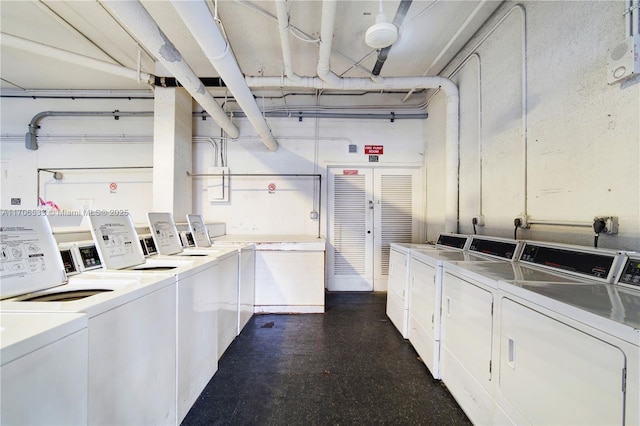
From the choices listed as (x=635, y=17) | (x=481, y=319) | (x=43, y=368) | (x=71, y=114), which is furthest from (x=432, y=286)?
(x=71, y=114)

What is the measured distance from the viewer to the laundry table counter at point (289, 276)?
9.50ft

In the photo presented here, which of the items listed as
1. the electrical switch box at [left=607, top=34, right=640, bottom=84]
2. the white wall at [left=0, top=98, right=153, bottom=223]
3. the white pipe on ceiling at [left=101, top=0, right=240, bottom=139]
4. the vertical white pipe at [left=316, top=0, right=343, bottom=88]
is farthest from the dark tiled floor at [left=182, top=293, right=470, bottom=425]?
the white wall at [left=0, top=98, right=153, bottom=223]

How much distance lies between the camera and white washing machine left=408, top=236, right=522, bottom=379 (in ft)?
5.69

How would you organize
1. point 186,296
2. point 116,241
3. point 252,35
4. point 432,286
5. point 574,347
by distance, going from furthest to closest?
point 252,35 → point 432,286 → point 116,241 → point 186,296 → point 574,347

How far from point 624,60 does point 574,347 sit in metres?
1.45

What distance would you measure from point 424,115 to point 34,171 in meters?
5.74

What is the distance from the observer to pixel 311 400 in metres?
1.54

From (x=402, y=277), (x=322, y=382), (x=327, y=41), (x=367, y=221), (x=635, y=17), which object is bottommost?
(x=322, y=382)

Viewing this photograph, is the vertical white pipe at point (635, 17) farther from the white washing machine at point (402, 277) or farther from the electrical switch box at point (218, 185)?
the electrical switch box at point (218, 185)

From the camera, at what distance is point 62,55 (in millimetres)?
2352

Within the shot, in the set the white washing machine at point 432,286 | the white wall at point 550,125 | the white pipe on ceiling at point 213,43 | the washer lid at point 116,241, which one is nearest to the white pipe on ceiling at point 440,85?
the white wall at point 550,125

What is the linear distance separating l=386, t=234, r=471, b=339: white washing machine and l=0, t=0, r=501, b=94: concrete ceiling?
204cm

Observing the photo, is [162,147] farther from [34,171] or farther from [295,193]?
[34,171]

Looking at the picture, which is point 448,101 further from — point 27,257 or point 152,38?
point 27,257
